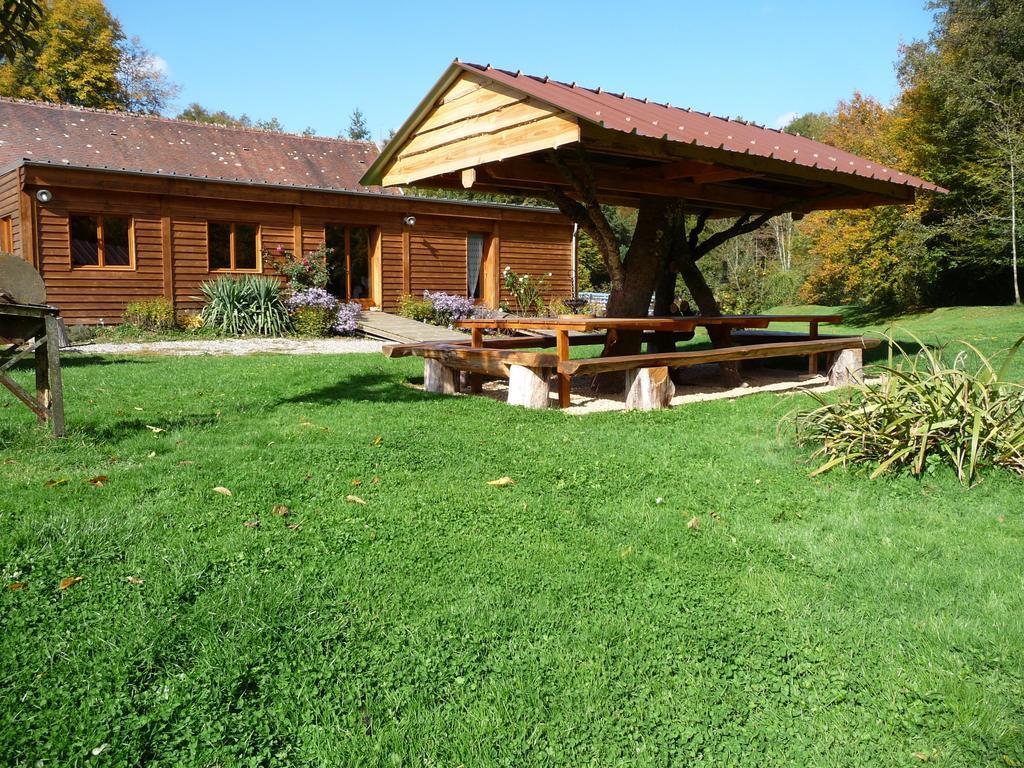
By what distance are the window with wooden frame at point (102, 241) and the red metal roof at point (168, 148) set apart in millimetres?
1197

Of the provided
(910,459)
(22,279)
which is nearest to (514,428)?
(910,459)

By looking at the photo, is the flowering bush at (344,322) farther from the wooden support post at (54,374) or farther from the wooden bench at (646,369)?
the wooden support post at (54,374)

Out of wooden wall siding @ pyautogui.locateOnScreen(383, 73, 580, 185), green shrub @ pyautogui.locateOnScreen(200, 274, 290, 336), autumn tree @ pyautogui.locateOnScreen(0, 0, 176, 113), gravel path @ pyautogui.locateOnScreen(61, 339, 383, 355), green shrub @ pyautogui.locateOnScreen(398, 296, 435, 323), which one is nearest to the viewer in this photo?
wooden wall siding @ pyautogui.locateOnScreen(383, 73, 580, 185)

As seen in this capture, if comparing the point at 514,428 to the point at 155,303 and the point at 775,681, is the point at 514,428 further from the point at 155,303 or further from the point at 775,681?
the point at 155,303

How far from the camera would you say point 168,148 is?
60.2ft

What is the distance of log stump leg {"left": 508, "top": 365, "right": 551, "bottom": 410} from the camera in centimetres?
710

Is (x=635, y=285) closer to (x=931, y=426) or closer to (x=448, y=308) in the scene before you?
(x=931, y=426)

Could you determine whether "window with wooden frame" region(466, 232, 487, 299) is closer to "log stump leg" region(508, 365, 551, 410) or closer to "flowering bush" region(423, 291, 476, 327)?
"flowering bush" region(423, 291, 476, 327)

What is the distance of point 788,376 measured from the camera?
32.7 feet

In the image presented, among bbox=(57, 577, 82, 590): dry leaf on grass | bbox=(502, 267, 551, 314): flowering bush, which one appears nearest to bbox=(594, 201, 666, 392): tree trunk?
bbox=(57, 577, 82, 590): dry leaf on grass

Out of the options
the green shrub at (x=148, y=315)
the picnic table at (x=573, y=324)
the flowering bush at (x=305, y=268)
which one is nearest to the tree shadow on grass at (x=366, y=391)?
the picnic table at (x=573, y=324)

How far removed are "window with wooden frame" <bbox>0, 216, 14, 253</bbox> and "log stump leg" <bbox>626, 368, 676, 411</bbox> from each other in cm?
1538

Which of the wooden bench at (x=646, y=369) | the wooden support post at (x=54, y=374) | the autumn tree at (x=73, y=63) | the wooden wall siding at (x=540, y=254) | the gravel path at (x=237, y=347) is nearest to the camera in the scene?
the wooden support post at (x=54, y=374)

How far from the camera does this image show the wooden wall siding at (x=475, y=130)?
21.2 ft
